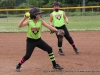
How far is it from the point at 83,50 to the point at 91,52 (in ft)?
1.82

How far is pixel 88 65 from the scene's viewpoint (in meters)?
7.73

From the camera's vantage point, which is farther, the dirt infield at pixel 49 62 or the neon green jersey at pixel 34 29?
the dirt infield at pixel 49 62

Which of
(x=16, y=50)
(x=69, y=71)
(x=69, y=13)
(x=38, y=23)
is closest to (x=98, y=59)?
(x=69, y=71)

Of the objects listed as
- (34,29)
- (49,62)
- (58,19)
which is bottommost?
(49,62)

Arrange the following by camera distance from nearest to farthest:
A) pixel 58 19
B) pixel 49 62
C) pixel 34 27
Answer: pixel 34 27 < pixel 49 62 < pixel 58 19

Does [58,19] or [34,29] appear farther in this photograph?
[58,19]

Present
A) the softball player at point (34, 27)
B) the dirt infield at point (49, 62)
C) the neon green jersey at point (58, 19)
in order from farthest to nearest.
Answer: the neon green jersey at point (58, 19) < the dirt infield at point (49, 62) < the softball player at point (34, 27)

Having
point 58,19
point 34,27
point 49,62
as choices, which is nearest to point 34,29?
point 34,27

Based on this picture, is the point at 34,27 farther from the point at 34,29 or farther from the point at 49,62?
the point at 49,62

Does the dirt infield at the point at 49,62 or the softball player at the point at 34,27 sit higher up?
the softball player at the point at 34,27

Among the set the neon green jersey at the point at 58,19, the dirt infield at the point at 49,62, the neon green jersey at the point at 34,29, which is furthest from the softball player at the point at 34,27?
the neon green jersey at the point at 58,19

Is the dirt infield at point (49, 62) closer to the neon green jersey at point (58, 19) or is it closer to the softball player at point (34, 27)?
the softball player at point (34, 27)

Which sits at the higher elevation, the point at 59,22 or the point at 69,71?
the point at 59,22

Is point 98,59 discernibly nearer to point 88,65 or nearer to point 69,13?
point 88,65
